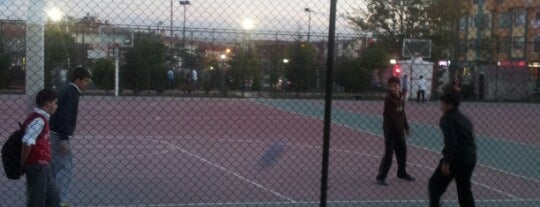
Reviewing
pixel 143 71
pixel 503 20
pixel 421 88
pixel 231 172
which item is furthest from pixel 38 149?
pixel 503 20

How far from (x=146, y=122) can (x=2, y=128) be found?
4.82 meters

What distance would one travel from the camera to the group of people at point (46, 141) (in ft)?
20.9

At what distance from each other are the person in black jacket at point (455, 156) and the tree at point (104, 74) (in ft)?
46.6

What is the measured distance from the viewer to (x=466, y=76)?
126 ft

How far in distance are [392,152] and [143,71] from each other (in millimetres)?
14147

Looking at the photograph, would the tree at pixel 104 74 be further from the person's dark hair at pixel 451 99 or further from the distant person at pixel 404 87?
the person's dark hair at pixel 451 99

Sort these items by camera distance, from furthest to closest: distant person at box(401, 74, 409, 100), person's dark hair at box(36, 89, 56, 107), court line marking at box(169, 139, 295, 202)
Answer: distant person at box(401, 74, 409, 100) → court line marking at box(169, 139, 295, 202) → person's dark hair at box(36, 89, 56, 107)

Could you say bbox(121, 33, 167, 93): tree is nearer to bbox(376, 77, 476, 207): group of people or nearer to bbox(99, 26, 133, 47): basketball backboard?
bbox(99, 26, 133, 47): basketball backboard

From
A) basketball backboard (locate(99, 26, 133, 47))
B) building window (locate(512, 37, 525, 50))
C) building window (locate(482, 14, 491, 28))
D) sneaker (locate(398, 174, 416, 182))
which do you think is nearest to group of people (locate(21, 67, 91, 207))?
basketball backboard (locate(99, 26, 133, 47))

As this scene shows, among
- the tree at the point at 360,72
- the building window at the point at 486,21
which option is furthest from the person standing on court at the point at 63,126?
the building window at the point at 486,21

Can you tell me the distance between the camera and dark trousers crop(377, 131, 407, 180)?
11.0 meters

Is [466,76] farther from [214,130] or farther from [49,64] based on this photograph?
[49,64]

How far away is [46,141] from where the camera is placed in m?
6.54

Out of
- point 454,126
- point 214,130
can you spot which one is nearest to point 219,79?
point 214,130
